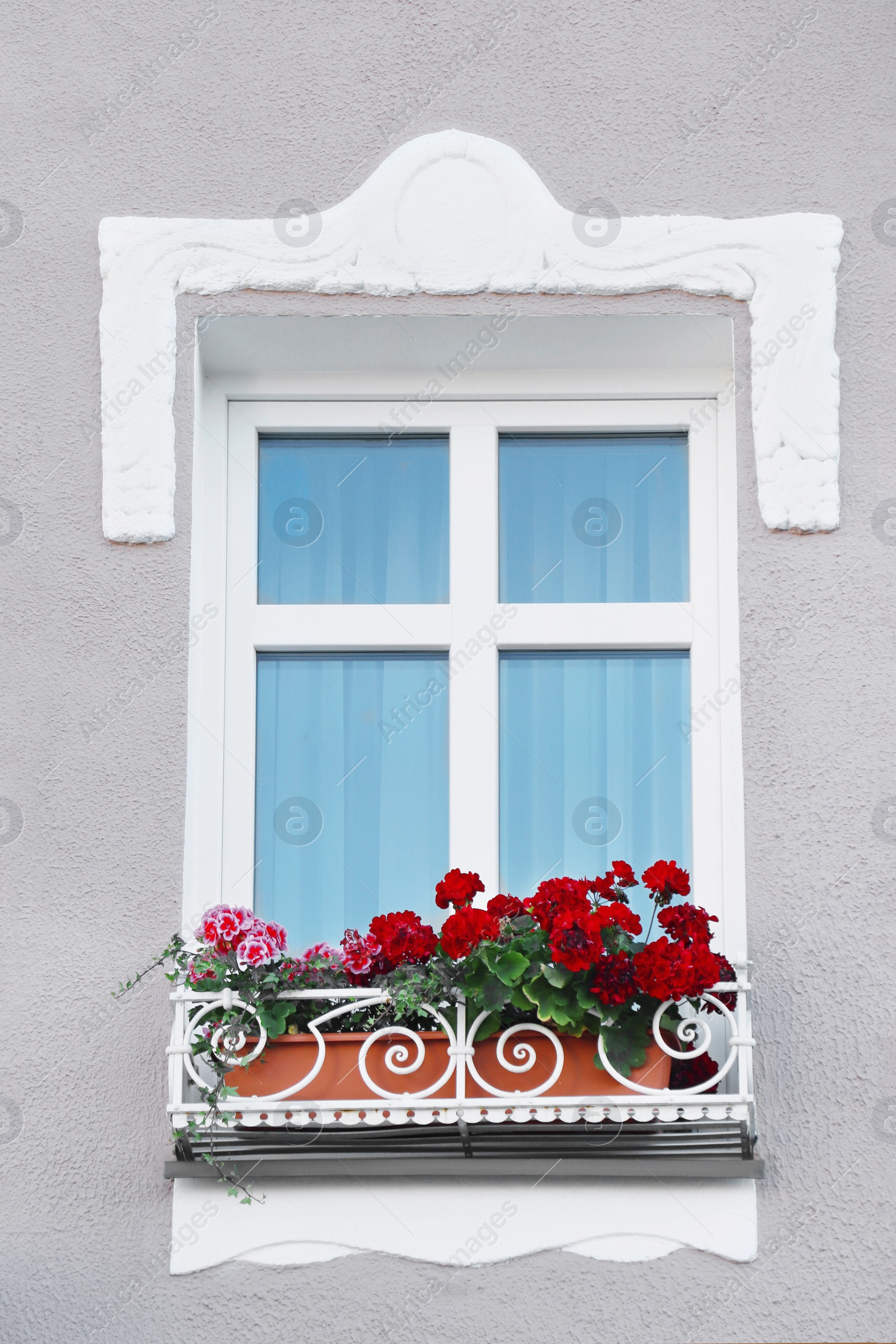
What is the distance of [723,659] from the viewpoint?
11.2ft

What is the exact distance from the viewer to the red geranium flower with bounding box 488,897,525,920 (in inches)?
118

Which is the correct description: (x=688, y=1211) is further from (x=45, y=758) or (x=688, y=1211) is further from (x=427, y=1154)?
(x=45, y=758)

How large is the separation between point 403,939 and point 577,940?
34cm

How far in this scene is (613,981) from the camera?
9.33 ft

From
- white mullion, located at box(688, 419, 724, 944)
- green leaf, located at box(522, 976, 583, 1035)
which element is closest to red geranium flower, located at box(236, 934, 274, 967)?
green leaf, located at box(522, 976, 583, 1035)

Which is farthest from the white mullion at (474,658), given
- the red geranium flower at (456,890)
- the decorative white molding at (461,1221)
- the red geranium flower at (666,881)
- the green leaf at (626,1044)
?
the decorative white molding at (461,1221)

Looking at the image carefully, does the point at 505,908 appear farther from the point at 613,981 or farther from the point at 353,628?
the point at 353,628

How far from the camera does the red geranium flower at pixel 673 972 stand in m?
2.82

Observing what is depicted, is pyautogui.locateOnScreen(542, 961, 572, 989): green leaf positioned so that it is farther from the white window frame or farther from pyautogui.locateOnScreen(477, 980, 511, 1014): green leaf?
the white window frame

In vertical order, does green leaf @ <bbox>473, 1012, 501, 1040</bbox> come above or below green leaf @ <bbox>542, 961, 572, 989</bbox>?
below

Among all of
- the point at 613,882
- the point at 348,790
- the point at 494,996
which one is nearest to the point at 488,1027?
the point at 494,996

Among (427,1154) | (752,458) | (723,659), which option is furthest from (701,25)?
(427,1154)

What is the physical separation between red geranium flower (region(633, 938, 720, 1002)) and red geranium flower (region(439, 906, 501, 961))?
0.28 metres

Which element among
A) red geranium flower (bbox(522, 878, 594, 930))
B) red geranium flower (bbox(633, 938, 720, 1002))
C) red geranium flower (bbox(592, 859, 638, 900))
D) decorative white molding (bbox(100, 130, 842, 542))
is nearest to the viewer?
red geranium flower (bbox(633, 938, 720, 1002))
